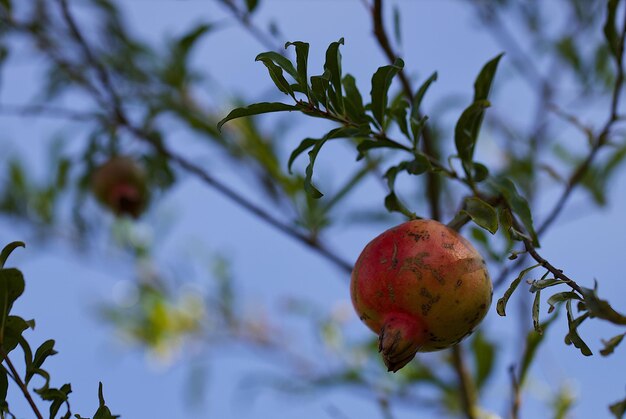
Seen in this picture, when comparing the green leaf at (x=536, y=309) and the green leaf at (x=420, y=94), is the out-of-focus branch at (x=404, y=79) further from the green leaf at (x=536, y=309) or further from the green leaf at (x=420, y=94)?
the green leaf at (x=536, y=309)

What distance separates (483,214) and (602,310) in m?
0.23

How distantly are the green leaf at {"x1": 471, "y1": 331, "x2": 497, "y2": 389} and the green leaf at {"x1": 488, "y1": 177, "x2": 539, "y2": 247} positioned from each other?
2.91ft

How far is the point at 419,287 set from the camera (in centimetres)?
91

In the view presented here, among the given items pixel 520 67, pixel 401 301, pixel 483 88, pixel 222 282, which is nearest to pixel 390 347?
pixel 401 301

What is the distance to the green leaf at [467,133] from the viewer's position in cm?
114

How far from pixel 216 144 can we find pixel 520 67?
3.82ft

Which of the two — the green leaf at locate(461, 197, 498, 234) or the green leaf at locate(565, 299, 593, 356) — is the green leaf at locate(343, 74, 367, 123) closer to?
the green leaf at locate(461, 197, 498, 234)

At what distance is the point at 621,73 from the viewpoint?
1.37m

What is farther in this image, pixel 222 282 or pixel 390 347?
pixel 222 282

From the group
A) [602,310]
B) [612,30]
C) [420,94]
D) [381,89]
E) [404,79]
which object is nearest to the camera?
[602,310]

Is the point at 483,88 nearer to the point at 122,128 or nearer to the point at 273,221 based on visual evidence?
the point at 273,221

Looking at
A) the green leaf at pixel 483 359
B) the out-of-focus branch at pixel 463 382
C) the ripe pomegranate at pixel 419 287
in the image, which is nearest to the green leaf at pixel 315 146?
the ripe pomegranate at pixel 419 287

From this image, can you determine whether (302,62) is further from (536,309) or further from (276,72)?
(536,309)

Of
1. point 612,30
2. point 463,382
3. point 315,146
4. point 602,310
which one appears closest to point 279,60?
point 315,146
